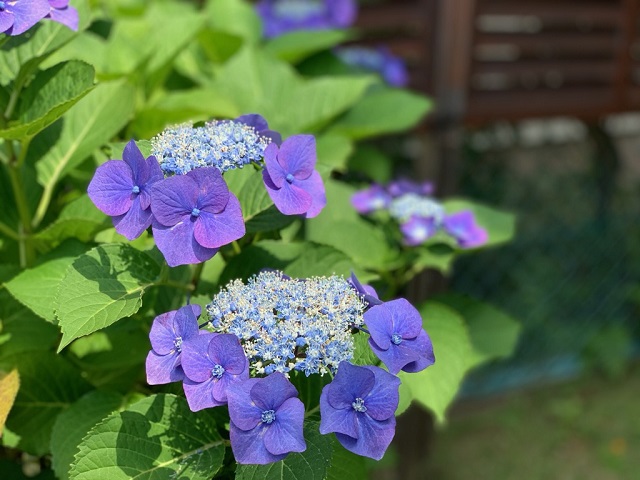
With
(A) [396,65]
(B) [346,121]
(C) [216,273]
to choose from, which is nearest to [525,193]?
(A) [396,65]

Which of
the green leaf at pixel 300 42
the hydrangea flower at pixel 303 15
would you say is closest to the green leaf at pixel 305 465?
the green leaf at pixel 300 42

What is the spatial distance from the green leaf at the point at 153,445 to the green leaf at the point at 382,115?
108cm

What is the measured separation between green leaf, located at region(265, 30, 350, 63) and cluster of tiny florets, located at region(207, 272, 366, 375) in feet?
4.12

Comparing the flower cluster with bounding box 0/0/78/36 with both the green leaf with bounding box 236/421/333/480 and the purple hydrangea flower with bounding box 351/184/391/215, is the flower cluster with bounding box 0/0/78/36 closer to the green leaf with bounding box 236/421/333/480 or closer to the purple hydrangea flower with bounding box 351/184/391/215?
the green leaf with bounding box 236/421/333/480

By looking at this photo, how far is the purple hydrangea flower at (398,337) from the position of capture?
2.65 ft

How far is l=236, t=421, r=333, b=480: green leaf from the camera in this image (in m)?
0.81

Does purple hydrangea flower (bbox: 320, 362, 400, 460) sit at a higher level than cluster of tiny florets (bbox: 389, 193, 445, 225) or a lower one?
higher

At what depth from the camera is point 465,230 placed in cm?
147

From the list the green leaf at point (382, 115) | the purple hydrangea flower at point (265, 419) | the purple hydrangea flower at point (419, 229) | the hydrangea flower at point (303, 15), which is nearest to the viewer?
the purple hydrangea flower at point (265, 419)

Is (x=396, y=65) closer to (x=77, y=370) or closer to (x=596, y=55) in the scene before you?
(x=596, y=55)

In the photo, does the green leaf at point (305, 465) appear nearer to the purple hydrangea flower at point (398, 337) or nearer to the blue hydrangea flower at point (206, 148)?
the purple hydrangea flower at point (398, 337)

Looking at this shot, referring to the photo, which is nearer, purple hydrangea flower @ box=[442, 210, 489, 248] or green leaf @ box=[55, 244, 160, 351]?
green leaf @ box=[55, 244, 160, 351]

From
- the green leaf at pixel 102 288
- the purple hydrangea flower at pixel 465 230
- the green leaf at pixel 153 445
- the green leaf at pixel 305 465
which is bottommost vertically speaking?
the purple hydrangea flower at pixel 465 230

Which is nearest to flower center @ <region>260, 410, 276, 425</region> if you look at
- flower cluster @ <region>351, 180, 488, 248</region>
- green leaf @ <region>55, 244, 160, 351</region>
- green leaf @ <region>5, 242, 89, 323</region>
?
green leaf @ <region>55, 244, 160, 351</region>
